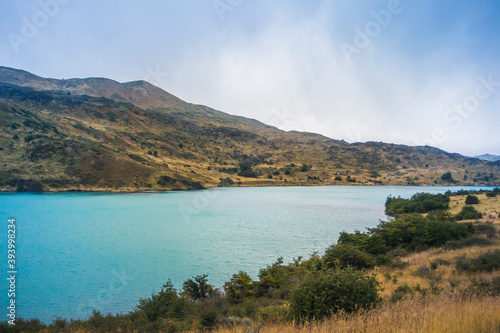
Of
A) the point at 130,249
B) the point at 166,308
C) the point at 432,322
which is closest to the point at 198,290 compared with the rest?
Result: the point at 166,308

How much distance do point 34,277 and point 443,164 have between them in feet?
719

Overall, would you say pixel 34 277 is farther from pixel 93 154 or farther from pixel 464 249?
pixel 93 154

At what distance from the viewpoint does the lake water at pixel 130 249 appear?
1658cm

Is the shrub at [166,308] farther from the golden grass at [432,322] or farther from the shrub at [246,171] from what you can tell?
the shrub at [246,171]

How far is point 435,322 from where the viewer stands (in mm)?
5293

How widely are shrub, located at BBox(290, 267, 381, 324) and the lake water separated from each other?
421 inches

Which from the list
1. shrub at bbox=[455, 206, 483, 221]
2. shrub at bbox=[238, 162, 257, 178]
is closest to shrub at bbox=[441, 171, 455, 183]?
shrub at bbox=[238, 162, 257, 178]

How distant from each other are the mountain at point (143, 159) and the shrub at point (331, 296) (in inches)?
3841

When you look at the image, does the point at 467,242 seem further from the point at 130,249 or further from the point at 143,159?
the point at 143,159

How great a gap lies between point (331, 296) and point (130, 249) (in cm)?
2383

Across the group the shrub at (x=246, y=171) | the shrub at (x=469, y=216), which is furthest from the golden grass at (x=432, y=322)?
the shrub at (x=246, y=171)

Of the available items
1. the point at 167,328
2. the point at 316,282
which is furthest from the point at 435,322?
the point at 167,328

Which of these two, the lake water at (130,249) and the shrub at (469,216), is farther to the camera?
the shrub at (469,216)

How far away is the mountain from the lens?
93.1 m
